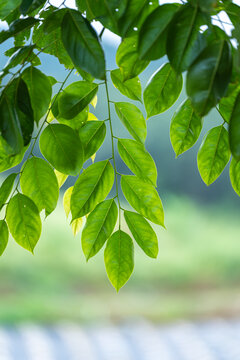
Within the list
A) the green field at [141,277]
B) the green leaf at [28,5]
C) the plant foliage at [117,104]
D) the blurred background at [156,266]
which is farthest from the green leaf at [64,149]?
the green field at [141,277]

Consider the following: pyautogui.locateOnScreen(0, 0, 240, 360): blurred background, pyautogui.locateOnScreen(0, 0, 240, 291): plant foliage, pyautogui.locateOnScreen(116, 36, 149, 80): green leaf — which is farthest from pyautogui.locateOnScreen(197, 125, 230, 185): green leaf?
pyautogui.locateOnScreen(0, 0, 240, 360): blurred background

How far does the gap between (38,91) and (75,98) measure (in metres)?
0.07

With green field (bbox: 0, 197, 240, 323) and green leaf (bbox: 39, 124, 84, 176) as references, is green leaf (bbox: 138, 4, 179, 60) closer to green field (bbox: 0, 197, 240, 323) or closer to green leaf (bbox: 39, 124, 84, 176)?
green leaf (bbox: 39, 124, 84, 176)

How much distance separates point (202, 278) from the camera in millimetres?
3057

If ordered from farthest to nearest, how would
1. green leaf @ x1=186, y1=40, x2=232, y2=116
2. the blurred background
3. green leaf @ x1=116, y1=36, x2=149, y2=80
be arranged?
the blurred background < green leaf @ x1=116, y1=36, x2=149, y2=80 < green leaf @ x1=186, y1=40, x2=232, y2=116

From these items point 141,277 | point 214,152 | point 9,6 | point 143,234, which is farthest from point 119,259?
point 141,277

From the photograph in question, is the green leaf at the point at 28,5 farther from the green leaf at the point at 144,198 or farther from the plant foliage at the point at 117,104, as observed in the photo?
the green leaf at the point at 144,198

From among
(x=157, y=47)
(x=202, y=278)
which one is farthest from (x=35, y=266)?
(x=157, y=47)

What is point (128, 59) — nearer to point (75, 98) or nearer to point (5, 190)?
point (75, 98)

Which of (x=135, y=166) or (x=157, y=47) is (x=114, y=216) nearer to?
(x=135, y=166)

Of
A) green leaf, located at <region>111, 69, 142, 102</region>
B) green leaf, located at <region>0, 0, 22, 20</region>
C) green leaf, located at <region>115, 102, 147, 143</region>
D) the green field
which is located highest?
green leaf, located at <region>0, 0, 22, 20</region>

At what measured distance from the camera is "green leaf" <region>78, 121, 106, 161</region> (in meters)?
0.46

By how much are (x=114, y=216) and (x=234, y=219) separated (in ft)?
9.19

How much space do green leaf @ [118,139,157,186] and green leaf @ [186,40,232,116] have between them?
0.20 m
